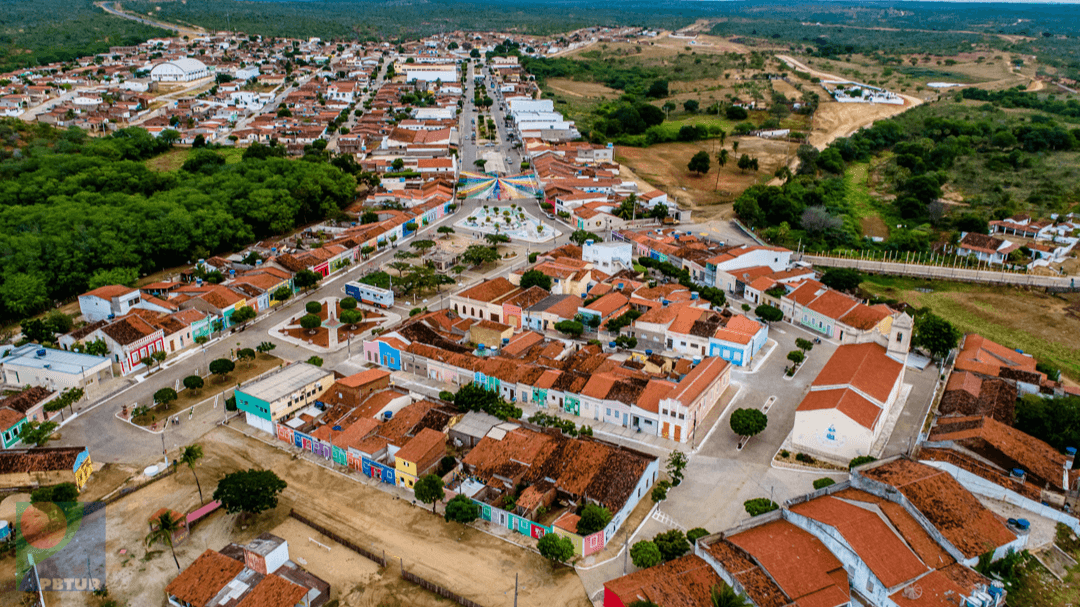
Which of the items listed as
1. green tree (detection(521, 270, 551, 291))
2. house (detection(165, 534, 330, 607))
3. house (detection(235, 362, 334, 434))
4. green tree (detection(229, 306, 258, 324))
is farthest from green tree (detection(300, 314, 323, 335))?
house (detection(165, 534, 330, 607))

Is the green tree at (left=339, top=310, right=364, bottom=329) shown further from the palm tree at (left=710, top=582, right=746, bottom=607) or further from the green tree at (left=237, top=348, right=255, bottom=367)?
the palm tree at (left=710, top=582, right=746, bottom=607)

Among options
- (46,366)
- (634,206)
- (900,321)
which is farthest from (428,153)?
(900,321)

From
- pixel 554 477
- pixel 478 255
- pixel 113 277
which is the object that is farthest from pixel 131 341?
pixel 554 477

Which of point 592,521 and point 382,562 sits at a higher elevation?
point 592,521

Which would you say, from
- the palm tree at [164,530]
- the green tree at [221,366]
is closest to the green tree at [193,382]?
the green tree at [221,366]

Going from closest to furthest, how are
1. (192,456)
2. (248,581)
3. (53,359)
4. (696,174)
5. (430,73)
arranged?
(248,581) → (192,456) → (53,359) → (696,174) → (430,73)

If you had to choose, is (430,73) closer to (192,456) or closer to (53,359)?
(53,359)

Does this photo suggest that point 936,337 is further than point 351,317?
No

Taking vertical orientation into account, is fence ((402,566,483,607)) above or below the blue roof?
below
